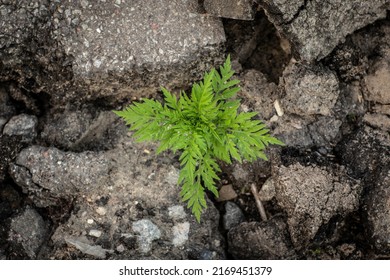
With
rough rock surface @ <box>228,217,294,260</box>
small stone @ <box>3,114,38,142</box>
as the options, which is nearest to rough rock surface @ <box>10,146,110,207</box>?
small stone @ <box>3,114,38,142</box>

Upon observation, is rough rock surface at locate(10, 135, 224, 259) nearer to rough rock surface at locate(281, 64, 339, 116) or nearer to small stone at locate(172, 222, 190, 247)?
small stone at locate(172, 222, 190, 247)

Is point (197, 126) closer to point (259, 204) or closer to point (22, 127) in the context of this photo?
point (259, 204)

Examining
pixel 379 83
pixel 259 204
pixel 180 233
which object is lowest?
pixel 180 233

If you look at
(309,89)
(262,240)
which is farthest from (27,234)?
(309,89)

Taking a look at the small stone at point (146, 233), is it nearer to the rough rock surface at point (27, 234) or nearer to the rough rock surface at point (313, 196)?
the rough rock surface at point (27, 234)

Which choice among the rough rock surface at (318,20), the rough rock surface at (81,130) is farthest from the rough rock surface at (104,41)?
the rough rock surface at (318,20)
